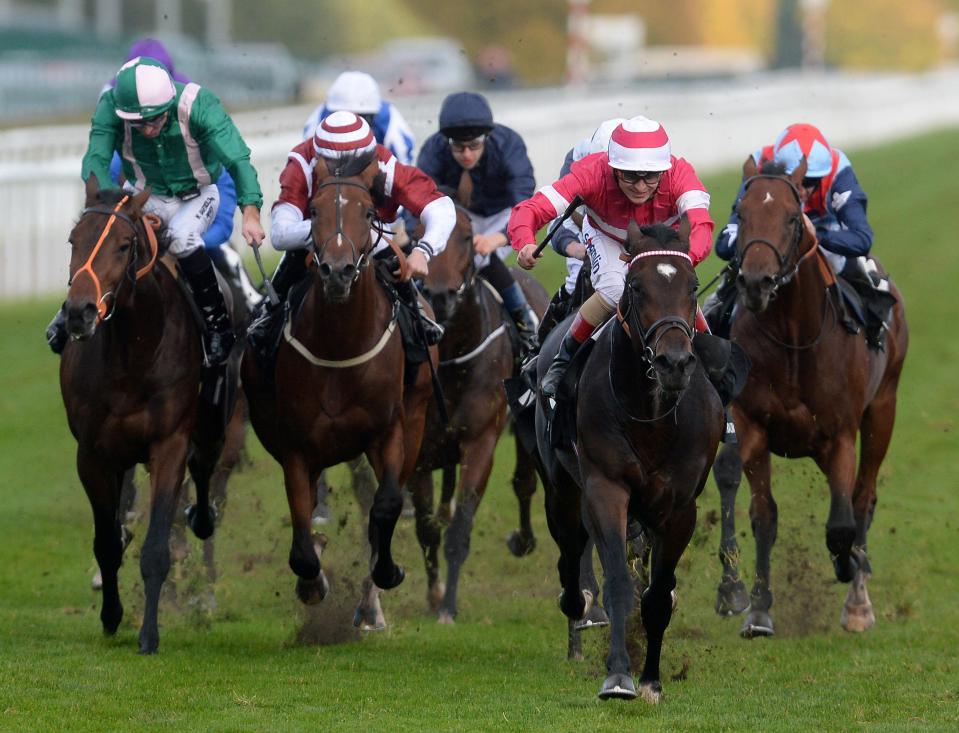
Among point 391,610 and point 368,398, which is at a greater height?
point 368,398

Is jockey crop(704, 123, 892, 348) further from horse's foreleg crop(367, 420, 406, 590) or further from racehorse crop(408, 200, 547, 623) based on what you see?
horse's foreleg crop(367, 420, 406, 590)

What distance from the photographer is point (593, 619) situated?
27.9 feet

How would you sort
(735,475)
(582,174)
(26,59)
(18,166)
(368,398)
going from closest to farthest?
(582,174), (368,398), (735,475), (18,166), (26,59)

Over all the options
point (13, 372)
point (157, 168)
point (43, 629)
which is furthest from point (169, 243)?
point (13, 372)

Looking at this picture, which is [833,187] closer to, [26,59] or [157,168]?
[157,168]

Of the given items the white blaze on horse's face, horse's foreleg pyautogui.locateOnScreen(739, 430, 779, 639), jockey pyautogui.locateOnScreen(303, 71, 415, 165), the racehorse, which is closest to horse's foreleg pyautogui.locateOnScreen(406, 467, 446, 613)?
the racehorse

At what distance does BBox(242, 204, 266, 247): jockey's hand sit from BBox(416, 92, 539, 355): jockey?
1954 mm

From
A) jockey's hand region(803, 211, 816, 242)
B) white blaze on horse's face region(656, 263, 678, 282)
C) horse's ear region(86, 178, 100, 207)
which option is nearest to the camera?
white blaze on horse's face region(656, 263, 678, 282)

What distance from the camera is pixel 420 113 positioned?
25.6m

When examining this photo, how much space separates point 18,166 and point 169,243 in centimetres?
1134

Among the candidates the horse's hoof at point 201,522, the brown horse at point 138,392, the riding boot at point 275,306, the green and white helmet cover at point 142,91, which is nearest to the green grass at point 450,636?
the horse's hoof at point 201,522

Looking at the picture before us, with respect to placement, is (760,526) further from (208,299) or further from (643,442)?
(208,299)

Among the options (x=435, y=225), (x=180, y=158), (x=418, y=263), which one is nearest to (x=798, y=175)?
(x=435, y=225)

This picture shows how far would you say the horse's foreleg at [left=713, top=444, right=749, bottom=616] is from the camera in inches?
360
